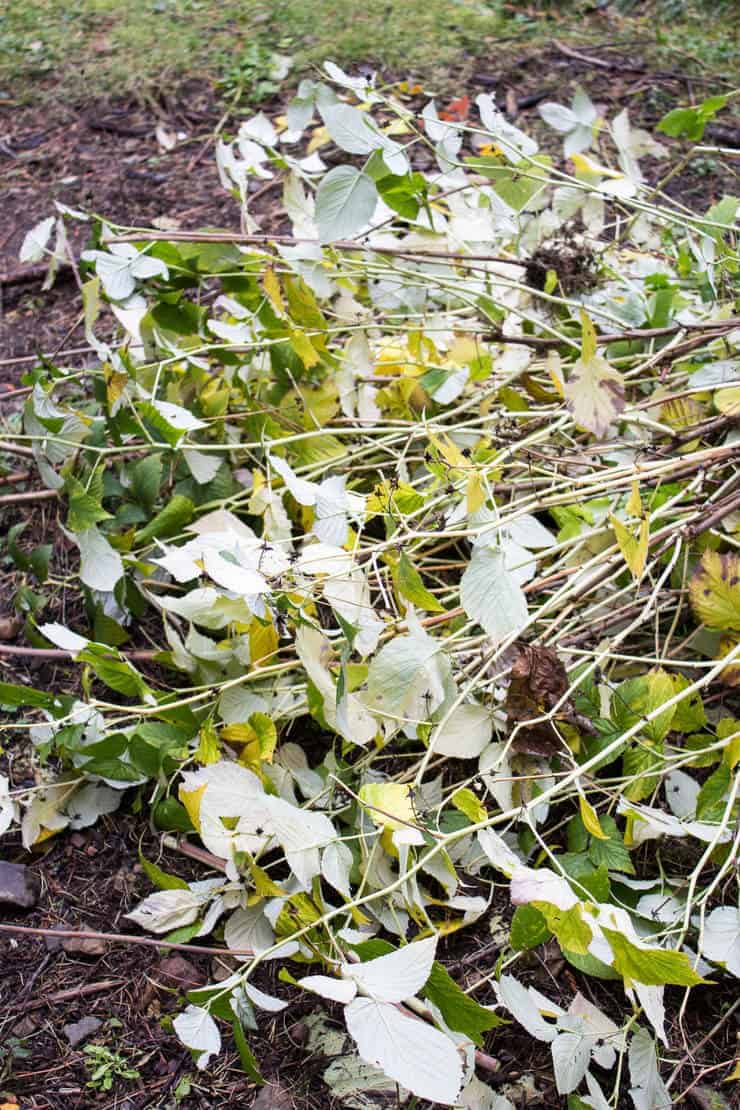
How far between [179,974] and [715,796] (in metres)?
0.57

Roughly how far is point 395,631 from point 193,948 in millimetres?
378

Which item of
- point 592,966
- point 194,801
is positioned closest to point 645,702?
point 592,966

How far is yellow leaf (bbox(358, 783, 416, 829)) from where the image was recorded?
0.81 m

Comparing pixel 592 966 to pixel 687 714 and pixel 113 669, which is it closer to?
pixel 687 714

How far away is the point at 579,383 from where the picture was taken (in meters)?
0.98

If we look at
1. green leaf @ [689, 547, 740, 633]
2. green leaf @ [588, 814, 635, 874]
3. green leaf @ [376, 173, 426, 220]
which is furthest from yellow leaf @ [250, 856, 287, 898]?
green leaf @ [376, 173, 426, 220]

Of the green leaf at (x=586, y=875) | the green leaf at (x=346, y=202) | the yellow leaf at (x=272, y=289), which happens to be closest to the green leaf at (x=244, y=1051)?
the green leaf at (x=586, y=875)

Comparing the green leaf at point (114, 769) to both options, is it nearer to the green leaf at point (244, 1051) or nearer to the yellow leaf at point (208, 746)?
the yellow leaf at point (208, 746)

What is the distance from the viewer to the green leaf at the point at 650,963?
0.67m

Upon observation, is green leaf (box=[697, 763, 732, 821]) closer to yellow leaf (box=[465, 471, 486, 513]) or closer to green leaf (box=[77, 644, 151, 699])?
yellow leaf (box=[465, 471, 486, 513])

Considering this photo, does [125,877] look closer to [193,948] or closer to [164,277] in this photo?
[193,948]

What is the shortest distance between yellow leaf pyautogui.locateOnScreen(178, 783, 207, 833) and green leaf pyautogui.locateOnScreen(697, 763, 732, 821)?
19.4 inches

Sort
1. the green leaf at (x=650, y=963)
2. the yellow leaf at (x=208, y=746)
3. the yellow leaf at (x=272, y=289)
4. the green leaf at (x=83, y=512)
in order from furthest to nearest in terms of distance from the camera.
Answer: the yellow leaf at (x=272, y=289), the green leaf at (x=83, y=512), the yellow leaf at (x=208, y=746), the green leaf at (x=650, y=963)

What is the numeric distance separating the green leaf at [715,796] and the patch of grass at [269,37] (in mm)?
2156
